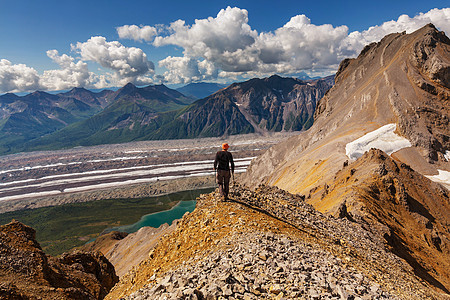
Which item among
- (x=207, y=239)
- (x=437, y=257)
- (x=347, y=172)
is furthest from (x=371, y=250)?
(x=347, y=172)

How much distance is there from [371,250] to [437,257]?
1656 centimetres

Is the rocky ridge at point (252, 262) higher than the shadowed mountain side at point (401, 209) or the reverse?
higher

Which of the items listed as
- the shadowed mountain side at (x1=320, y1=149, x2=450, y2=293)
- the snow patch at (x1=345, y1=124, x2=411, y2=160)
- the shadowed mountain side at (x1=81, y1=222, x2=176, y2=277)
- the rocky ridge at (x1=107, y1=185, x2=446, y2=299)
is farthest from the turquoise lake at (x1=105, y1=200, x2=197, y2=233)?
the rocky ridge at (x1=107, y1=185, x2=446, y2=299)

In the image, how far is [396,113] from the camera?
78000 millimetres

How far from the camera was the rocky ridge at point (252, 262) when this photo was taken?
24.9 ft

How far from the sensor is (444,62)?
79.9 m

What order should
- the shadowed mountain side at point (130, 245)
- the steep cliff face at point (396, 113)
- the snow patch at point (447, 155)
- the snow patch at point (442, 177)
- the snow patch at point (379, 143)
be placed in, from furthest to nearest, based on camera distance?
the snow patch at point (379, 143)
the steep cliff face at point (396, 113)
the snow patch at point (447, 155)
the shadowed mountain side at point (130, 245)
the snow patch at point (442, 177)

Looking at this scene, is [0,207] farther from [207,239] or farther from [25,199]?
[207,239]

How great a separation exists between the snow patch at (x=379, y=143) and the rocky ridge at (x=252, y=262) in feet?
173

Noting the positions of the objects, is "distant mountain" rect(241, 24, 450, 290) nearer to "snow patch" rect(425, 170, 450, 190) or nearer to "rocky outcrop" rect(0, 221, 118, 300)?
"snow patch" rect(425, 170, 450, 190)

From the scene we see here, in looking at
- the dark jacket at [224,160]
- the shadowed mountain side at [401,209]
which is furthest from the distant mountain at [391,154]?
the dark jacket at [224,160]

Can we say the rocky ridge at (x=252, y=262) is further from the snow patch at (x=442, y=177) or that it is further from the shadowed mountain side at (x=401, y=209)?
the snow patch at (x=442, y=177)

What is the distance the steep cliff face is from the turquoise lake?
68195mm

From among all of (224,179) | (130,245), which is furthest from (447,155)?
(130,245)
